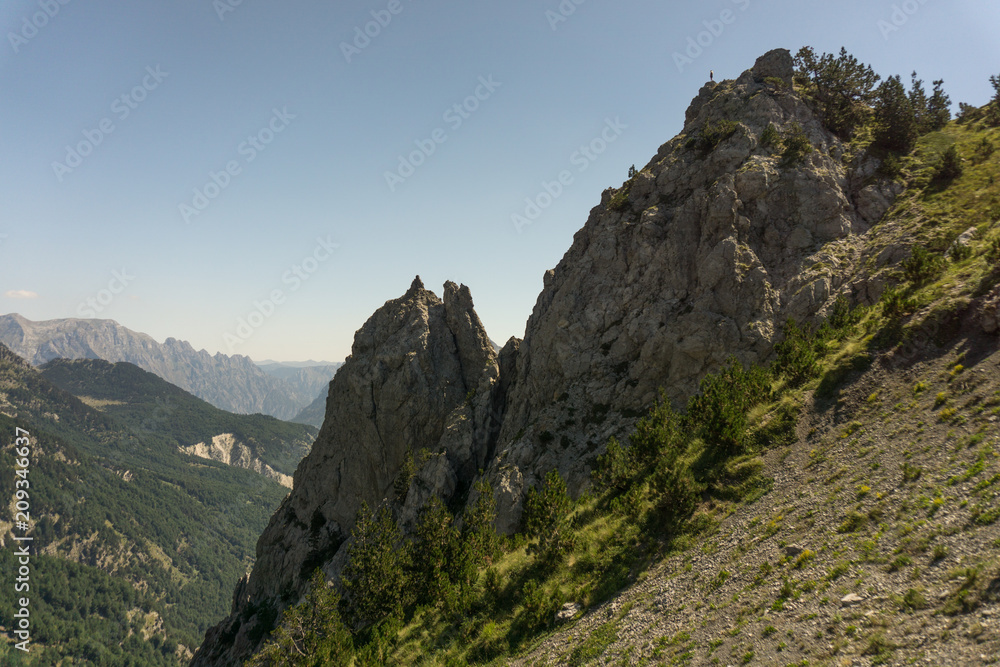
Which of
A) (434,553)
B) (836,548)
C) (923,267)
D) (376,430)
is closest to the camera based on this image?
(836,548)

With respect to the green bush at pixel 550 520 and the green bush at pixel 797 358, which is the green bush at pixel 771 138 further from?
the green bush at pixel 550 520

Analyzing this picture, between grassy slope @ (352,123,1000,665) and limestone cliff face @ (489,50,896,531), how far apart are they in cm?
1282

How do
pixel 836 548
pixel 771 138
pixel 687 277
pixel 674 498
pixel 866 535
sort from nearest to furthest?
pixel 866 535 < pixel 836 548 < pixel 674 498 < pixel 687 277 < pixel 771 138

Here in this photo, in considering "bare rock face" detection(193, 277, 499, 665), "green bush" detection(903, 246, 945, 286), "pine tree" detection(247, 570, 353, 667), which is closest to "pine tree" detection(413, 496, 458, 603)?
"pine tree" detection(247, 570, 353, 667)

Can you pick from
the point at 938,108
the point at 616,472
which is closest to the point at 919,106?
the point at 938,108

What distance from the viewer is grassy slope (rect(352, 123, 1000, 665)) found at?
13133 mm

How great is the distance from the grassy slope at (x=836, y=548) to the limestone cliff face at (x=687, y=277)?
42.1ft

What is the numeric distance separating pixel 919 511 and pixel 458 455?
163 feet

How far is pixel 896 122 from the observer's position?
170 feet

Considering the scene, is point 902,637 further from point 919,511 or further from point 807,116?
point 807,116

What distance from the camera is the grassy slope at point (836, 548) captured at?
13.1m

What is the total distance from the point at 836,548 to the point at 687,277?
124 feet

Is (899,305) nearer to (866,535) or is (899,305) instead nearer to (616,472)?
(866,535)

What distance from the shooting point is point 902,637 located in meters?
11.9
